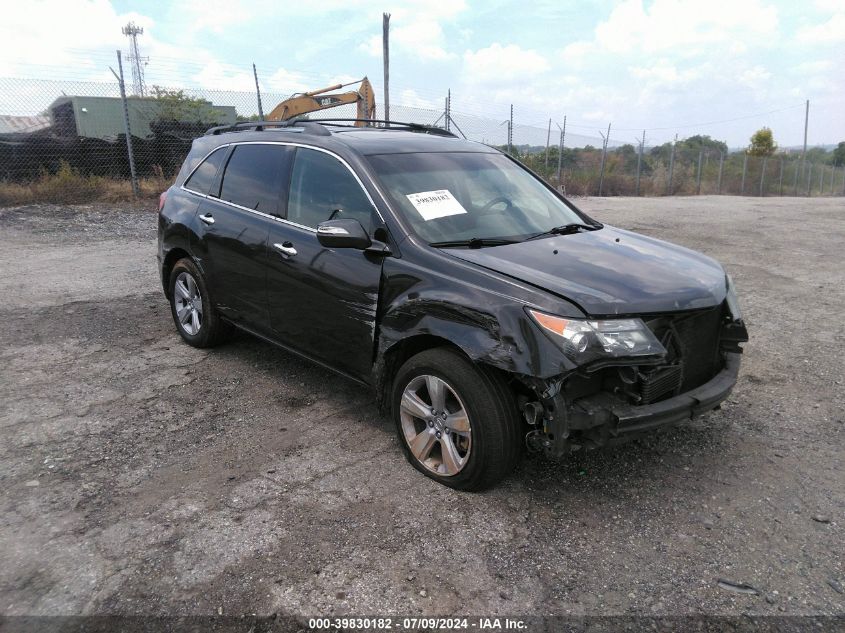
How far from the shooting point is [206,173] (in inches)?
197

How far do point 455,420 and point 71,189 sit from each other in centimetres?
1378

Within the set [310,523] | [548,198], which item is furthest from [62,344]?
[548,198]

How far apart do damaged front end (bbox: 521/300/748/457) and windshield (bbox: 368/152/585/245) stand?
102 centimetres

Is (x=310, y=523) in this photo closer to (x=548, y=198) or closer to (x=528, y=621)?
(x=528, y=621)

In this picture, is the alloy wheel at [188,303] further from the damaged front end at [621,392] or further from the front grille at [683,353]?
the front grille at [683,353]

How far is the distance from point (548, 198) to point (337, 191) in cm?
150

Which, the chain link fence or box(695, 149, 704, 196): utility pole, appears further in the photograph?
box(695, 149, 704, 196): utility pole

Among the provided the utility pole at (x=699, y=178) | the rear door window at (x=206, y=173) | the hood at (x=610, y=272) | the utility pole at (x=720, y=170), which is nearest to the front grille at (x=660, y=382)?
the hood at (x=610, y=272)

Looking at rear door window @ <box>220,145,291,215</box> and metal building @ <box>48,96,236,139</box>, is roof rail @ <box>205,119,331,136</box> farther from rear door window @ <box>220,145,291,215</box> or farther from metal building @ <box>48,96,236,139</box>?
metal building @ <box>48,96,236,139</box>

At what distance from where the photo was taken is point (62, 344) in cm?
537

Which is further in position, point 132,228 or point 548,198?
point 132,228

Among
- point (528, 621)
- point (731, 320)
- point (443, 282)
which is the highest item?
point (443, 282)

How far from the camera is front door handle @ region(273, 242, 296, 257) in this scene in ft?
13.0

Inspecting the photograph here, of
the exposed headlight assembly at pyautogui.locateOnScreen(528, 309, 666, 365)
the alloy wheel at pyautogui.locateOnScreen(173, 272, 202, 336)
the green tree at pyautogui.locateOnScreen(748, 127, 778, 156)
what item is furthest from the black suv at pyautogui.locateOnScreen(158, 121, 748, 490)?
the green tree at pyautogui.locateOnScreen(748, 127, 778, 156)
